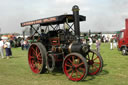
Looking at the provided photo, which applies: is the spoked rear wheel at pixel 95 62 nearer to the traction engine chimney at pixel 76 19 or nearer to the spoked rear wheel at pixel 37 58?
the traction engine chimney at pixel 76 19

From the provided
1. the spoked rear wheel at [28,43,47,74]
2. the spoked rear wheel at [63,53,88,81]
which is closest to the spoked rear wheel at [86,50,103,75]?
the spoked rear wheel at [63,53,88,81]

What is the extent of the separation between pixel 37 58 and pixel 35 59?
0.82ft

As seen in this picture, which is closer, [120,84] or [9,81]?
[120,84]

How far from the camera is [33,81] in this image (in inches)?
216

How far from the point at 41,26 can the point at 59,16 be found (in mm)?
1926

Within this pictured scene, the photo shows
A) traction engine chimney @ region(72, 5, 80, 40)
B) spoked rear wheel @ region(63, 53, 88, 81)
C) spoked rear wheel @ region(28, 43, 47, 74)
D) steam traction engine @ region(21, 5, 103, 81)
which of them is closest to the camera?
spoked rear wheel @ region(63, 53, 88, 81)

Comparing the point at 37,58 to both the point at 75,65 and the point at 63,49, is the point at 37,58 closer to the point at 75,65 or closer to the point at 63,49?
the point at 63,49

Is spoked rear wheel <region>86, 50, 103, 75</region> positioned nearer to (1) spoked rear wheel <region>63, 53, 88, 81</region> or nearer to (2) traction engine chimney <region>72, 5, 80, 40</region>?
(1) spoked rear wheel <region>63, 53, 88, 81</region>

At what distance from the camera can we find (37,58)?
6715 mm

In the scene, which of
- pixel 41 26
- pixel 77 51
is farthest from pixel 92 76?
pixel 41 26

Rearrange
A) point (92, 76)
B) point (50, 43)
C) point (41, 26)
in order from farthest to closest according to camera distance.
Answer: point (41, 26)
point (50, 43)
point (92, 76)

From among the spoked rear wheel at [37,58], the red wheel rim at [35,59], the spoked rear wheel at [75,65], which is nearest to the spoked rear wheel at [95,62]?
the spoked rear wheel at [75,65]

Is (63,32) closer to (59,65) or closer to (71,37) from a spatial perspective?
(71,37)

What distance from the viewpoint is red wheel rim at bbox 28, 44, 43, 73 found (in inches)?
264
